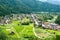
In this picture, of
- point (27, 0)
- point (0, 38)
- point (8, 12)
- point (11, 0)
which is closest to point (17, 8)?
point (11, 0)

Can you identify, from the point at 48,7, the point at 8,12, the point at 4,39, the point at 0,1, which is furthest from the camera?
the point at 48,7

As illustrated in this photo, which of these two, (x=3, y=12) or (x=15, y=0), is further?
(x=15, y=0)

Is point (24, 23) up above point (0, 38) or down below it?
below

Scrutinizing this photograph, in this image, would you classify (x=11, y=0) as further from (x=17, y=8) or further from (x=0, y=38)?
(x=0, y=38)

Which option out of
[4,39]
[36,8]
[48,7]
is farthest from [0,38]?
[48,7]

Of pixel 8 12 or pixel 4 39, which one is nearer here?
pixel 4 39

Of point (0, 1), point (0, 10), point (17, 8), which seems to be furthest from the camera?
point (17, 8)

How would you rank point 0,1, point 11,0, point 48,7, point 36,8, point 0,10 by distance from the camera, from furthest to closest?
point 48,7 → point 36,8 → point 11,0 → point 0,1 → point 0,10

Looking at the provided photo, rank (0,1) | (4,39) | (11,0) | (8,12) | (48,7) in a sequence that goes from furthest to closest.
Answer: (48,7) → (11,0) → (0,1) → (8,12) → (4,39)

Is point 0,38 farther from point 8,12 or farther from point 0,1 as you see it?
point 0,1
